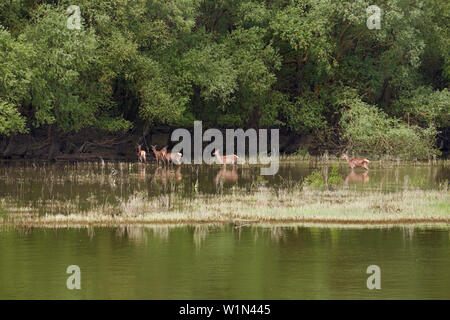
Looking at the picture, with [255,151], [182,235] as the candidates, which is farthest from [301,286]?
[255,151]


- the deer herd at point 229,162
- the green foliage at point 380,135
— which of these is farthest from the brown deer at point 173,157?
the green foliage at point 380,135

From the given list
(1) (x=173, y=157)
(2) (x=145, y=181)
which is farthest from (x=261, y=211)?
(1) (x=173, y=157)

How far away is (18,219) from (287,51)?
3968 cm

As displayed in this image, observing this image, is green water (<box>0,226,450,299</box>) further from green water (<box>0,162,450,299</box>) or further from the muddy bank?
the muddy bank

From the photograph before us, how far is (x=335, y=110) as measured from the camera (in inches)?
2490

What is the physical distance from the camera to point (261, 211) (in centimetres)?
2609

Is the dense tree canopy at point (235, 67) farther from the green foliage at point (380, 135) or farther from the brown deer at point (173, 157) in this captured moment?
the brown deer at point (173, 157)

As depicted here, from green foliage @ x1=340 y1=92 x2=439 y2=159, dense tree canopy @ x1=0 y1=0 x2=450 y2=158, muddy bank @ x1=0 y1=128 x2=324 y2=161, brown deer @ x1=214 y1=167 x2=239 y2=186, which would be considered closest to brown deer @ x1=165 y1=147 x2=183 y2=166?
dense tree canopy @ x1=0 y1=0 x2=450 y2=158
